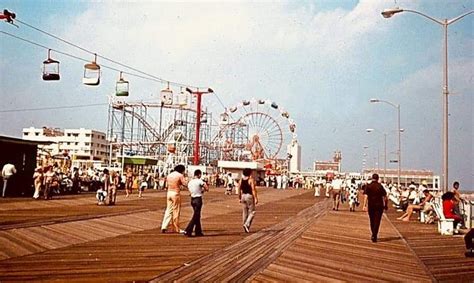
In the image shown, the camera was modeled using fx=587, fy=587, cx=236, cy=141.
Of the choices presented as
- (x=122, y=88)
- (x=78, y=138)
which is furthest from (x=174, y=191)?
(x=78, y=138)

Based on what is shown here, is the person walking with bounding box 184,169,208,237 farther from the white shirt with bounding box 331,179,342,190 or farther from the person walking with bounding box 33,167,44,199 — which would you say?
the person walking with bounding box 33,167,44,199

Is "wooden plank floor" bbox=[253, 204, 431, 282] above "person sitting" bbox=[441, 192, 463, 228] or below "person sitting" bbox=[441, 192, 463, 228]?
below

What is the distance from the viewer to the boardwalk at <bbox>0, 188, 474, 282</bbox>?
9.04 meters

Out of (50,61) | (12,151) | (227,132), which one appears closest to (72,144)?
(227,132)

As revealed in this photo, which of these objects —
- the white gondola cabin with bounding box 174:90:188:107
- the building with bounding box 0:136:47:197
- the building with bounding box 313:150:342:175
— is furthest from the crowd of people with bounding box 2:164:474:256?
the building with bounding box 313:150:342:175

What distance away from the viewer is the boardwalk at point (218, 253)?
9.04 meters

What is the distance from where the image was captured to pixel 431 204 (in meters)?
21.3

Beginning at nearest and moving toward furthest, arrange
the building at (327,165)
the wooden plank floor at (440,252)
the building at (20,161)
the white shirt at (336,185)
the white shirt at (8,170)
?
1. the wooden plank floor at (440,252)
2. the white shirt at (336,185)
3. the white shirt at (8,170)
4. the building at (20,161)
5. the building at (327,165)

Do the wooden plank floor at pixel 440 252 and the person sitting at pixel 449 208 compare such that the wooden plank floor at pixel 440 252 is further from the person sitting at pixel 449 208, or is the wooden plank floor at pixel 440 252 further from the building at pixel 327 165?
the building at pixel 327 165

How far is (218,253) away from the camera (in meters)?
11.5

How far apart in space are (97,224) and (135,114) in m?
70.8

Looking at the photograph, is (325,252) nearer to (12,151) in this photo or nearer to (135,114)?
(12,151)

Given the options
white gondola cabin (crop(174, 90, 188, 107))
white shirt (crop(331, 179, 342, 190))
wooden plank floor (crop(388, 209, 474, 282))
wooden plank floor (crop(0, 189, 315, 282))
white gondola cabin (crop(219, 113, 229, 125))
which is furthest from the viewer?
white gondola cabin (crop(219, 113, 229, 125))

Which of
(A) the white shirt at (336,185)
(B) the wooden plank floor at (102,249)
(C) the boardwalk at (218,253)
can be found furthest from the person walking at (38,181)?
(A) the white shirt at (336,185)
